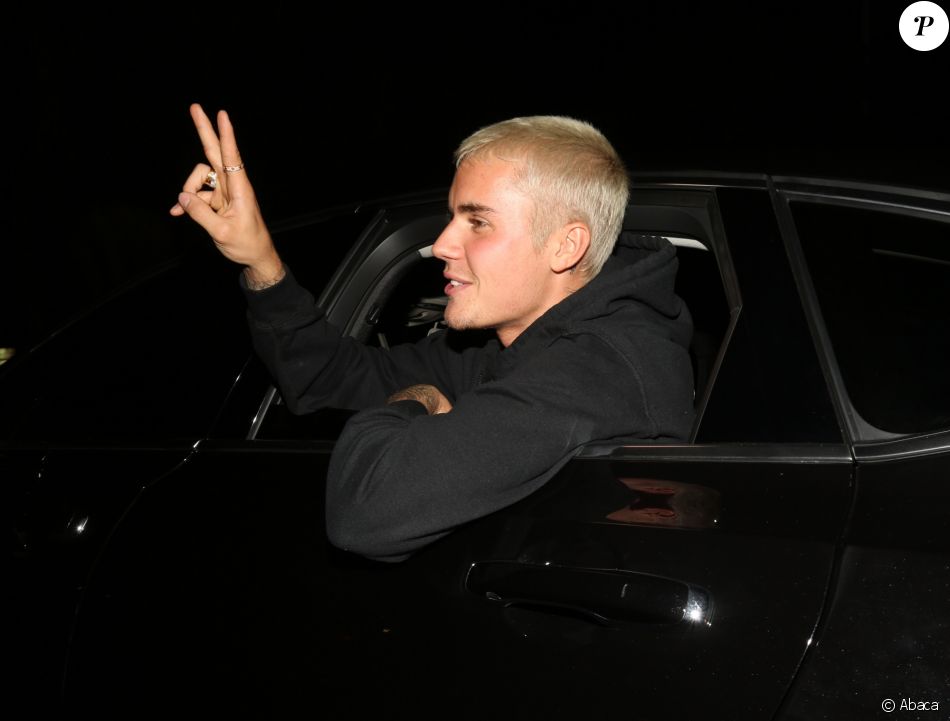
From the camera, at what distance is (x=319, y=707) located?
5.00 feet

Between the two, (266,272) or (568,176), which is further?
(266,272)

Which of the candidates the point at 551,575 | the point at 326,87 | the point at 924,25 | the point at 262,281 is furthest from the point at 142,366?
the point at 326,87

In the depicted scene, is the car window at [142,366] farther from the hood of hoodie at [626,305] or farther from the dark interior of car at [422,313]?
the hood of hoodie at [626,305]

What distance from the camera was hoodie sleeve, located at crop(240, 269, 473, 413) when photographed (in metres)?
2.01

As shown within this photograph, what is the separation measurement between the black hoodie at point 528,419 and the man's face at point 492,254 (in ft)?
0.39

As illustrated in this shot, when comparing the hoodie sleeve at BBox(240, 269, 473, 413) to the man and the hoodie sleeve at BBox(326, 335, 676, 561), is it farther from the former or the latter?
the hoodie sleeve at BBox(326, 335, 676, 561)

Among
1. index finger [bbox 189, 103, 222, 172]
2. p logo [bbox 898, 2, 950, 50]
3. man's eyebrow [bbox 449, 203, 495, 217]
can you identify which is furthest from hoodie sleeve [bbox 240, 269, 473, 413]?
p logo [bbox 898, 2, 950, 50]

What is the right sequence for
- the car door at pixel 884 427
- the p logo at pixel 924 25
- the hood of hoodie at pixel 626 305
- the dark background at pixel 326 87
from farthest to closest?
the dark background at pixel 326 87 → the p logo at pixel 924 25 → the hood of hoodie at pixel 626 305 → the car door at pixel 884 427

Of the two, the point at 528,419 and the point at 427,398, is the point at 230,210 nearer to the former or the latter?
the point at 427,398

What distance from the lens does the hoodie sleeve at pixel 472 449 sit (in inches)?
56.6

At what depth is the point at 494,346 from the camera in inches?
85.2

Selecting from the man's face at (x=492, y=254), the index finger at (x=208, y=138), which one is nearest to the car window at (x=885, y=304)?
the man's face at (x=492, y=254)

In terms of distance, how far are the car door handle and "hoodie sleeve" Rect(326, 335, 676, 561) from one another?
0.35 feet

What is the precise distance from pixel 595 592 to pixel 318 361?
96 cm
